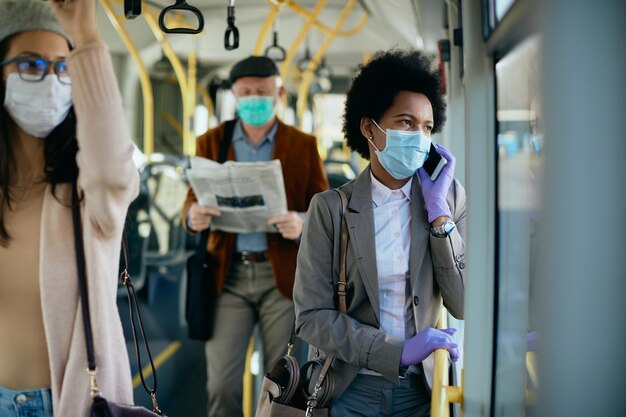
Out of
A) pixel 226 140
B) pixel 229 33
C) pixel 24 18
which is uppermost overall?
pixel 229 33

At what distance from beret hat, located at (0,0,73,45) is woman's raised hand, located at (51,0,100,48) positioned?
151mm

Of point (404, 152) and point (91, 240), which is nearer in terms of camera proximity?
point (91, 240)

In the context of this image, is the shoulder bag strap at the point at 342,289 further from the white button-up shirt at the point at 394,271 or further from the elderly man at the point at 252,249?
the elderly man at the point at 252,249

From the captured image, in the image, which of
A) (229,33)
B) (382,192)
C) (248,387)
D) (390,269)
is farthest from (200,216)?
(390,269)

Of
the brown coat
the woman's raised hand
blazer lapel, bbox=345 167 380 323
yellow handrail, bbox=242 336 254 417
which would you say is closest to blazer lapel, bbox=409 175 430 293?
blazer lapel, bbox=345 167 380 323

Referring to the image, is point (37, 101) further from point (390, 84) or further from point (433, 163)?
point (433, 163)

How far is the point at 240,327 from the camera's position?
348 centimetres

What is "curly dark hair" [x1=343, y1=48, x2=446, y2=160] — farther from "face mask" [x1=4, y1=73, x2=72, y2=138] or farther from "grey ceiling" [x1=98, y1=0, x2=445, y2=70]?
"face mask" [x1=4, y1=73, x2=72, y2=138]

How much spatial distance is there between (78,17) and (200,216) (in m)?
1.64

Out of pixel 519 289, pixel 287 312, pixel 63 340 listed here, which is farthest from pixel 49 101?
pixel 287 312

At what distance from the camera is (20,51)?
190 cm

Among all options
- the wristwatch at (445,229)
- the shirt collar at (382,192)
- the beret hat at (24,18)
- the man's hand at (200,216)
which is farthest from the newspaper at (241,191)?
the beret hat at (24,18)

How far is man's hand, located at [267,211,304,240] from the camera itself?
3.22 m

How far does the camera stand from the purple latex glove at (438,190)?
2221 mm
